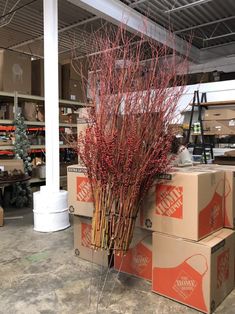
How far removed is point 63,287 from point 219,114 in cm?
434

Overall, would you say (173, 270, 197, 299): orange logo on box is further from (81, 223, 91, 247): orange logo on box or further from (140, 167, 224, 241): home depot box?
(81, 223, 91, 247): orange logo on box

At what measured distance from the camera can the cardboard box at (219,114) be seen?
534 cm

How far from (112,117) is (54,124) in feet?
5.81

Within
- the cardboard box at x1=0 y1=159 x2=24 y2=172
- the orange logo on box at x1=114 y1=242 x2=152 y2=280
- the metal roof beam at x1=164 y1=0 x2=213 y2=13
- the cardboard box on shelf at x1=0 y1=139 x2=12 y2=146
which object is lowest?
the orange logo on box at x1=114 y1=242 x2=152 y2=280

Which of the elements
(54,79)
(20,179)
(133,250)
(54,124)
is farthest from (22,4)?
(133,250)

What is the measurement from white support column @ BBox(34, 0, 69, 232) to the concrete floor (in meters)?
0.50

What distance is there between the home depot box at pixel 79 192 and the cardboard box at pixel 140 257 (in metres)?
0.43

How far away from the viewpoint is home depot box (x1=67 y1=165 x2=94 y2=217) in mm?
2467

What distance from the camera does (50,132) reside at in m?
3.57

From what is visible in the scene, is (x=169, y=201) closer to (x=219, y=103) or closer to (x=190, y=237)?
(x=190, y=237)

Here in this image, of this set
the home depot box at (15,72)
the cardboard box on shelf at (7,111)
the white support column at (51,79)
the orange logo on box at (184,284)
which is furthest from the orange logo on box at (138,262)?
the home depot box at (15,72)

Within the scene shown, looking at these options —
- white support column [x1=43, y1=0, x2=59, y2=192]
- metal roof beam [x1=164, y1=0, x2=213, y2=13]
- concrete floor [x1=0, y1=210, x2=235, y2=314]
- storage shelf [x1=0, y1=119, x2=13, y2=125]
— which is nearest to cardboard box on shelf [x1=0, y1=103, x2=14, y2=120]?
storage shelf [x1=0, y1=119, x2=13, y2=125]

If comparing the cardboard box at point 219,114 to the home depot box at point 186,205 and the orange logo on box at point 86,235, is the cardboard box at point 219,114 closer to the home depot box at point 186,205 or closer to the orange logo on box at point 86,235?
the home depot box at point 186,205

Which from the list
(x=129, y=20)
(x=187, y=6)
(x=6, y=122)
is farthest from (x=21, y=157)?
(x=187, y=6)
